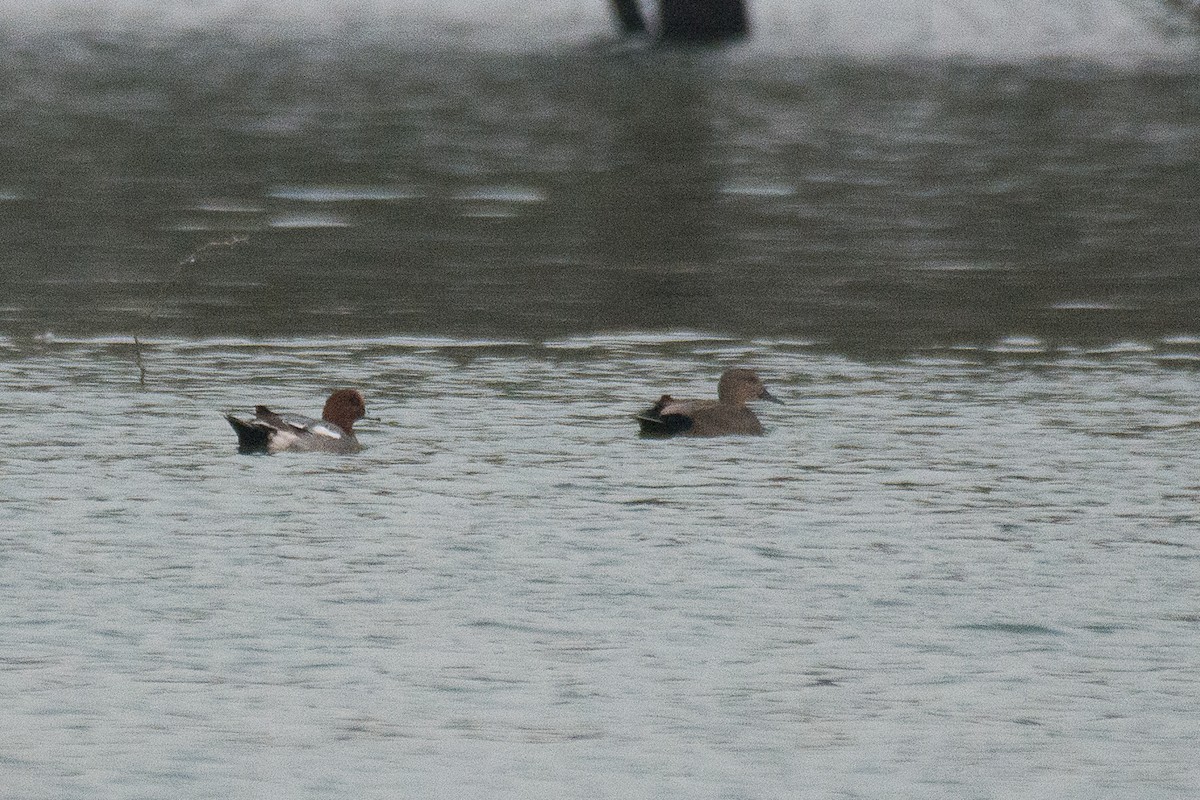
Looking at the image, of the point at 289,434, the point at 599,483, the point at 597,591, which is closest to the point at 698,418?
the point at 599,483

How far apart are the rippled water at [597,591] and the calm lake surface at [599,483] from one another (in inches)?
1.0

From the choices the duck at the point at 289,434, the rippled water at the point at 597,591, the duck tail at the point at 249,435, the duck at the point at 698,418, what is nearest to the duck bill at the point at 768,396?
the rippled water at the point at 597,591

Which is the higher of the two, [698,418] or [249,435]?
[249,435]

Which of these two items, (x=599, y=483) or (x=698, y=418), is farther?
(x=698, y=418)

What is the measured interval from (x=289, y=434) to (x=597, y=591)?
3.10 m

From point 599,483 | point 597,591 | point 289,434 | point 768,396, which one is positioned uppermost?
point 289,434

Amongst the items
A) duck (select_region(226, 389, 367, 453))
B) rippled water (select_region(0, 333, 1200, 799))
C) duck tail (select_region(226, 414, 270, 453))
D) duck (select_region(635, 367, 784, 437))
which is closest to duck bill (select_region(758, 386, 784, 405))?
rippled water (select_region(0, 333, 1200, 799))

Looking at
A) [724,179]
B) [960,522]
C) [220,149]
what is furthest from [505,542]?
[220,149]

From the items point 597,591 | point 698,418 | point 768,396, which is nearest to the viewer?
point 597,591

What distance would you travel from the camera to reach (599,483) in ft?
41.7

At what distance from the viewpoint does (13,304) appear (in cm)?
1878

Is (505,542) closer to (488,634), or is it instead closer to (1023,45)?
(488,634)

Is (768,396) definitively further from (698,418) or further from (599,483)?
(599,483)

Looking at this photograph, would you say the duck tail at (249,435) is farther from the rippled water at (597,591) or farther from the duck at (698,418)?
the duck at (698,418)
